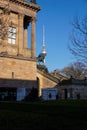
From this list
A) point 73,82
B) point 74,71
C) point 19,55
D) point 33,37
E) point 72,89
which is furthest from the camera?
point 74,71

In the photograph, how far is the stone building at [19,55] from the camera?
54281mm

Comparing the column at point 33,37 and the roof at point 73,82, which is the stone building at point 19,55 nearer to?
the column at point 33,37

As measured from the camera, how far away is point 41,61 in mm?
101062

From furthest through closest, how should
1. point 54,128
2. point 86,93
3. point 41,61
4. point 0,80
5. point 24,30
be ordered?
point 41,61 → point 86,93 → point 24,30 → point 0,80 → point 54,128

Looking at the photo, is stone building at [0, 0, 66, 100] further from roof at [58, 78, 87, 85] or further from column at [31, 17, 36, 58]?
roof at [58, 78, 87, 85]

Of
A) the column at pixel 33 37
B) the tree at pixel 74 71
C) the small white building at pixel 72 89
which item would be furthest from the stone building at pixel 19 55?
the tree at pixel 74 71

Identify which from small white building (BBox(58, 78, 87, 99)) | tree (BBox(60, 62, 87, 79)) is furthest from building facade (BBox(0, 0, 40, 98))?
tree (BBox(60, 62, 87, 79))

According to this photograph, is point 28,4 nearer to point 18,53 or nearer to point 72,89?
point 18,53

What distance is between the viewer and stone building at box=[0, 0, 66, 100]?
5428 cm

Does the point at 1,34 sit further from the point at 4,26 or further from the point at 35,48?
the point at 35,48

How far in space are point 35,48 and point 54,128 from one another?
159 ft

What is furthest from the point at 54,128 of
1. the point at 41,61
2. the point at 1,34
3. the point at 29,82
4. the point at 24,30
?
the point at 41,61

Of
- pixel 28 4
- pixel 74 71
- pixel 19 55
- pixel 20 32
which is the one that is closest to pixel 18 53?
pixel 19 55

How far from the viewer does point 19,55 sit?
56.5 meters
